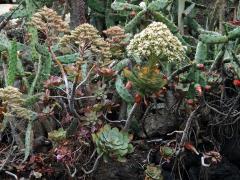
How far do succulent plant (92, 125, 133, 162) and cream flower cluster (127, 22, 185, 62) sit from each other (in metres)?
0.45

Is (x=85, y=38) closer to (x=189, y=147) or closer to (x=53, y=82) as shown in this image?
(x=53, y=82)

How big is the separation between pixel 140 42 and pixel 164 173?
864 mm

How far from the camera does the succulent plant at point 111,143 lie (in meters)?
2.37

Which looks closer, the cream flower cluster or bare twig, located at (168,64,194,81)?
the cream flower cluster

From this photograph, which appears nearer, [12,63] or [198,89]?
[198,89]

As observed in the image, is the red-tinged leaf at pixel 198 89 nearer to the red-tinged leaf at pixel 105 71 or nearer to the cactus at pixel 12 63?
the red-tinged leaf at pixel 105 71

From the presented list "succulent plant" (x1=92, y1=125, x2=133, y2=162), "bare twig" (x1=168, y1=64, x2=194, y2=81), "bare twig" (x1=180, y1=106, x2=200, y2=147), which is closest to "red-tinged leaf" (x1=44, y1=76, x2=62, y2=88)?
"succulent plant" (x1=92, y1=125, x2=133, y2=162)

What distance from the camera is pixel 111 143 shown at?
238cm

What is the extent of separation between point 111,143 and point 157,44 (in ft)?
1.83

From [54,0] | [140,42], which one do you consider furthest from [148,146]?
[54,0]

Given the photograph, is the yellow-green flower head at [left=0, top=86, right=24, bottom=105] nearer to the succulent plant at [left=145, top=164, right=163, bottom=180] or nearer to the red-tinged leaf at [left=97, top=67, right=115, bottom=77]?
the red-tinged leaf at [left=97, top=67, right=115, bottom=77]

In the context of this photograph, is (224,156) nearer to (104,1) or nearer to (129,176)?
(129,176)

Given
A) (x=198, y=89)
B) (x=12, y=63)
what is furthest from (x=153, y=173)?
(x=12, y=63)

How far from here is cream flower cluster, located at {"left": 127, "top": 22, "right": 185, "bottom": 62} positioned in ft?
7.09
